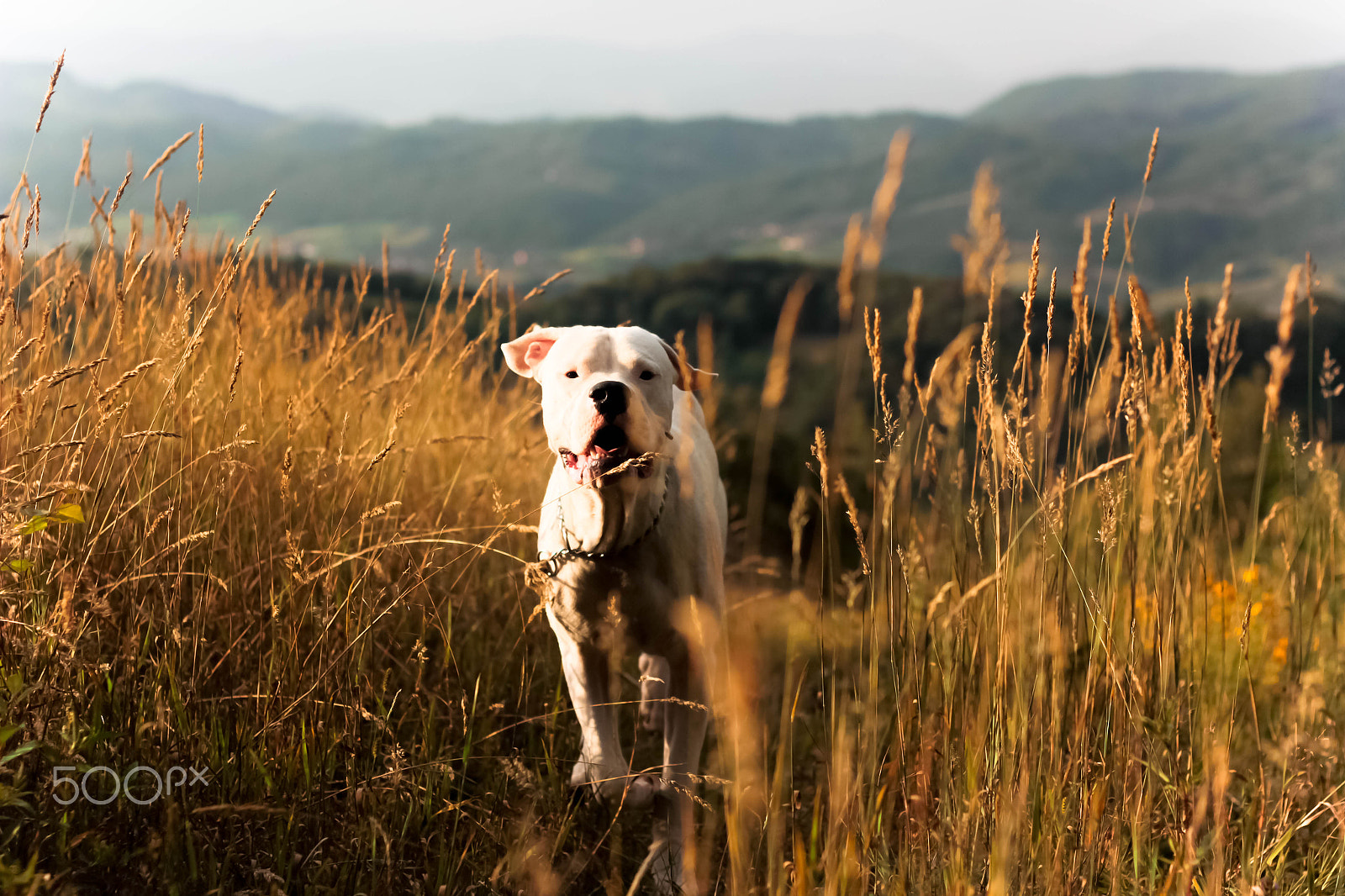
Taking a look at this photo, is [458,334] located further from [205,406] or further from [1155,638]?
[1155,638]

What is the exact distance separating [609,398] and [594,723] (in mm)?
968

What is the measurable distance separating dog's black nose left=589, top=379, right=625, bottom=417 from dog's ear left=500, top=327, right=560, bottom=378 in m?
0.46

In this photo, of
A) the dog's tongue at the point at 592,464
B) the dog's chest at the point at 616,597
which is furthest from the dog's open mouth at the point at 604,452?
the dog's chest at the point at 616,597

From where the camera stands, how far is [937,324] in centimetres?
1411

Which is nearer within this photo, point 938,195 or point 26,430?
point 26,430

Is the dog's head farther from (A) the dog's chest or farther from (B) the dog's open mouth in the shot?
(A) the dog's chest

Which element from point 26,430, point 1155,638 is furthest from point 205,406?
point 1155,638

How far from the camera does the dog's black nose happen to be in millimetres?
2125

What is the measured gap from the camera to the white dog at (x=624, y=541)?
2227mm

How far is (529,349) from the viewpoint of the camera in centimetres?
269

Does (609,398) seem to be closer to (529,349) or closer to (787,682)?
(529,349)

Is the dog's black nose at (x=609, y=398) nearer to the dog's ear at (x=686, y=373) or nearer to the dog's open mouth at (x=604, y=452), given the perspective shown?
the dog's open mouth at (x=604, y=452)

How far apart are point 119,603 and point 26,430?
1.75 feet

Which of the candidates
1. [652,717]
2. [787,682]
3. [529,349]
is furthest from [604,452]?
[652,717]
